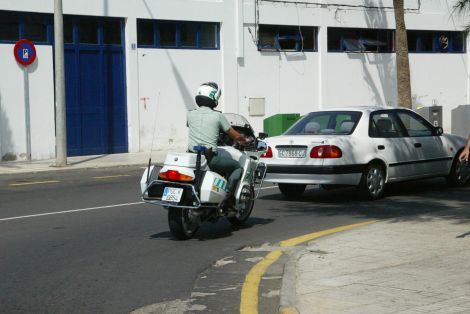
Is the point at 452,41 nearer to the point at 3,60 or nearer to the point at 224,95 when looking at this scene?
the point at 224,95

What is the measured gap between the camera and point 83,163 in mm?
21234

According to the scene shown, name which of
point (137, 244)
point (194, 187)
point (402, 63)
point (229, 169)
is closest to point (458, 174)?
point (229, 169)

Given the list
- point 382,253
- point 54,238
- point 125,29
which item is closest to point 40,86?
point 125,29

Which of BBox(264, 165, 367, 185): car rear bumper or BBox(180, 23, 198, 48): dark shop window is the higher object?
BBox(180, 23, 198, 48): dark shop window

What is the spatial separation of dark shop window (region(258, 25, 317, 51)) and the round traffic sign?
8696 millimetres

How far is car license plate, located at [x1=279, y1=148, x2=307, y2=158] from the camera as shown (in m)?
12.4

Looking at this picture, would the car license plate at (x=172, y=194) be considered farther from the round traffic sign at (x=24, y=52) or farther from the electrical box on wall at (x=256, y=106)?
the electrical box on wall at (x=256, y=106)

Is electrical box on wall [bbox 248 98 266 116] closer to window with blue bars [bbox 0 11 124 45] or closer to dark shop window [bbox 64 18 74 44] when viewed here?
window with blue bars [bbox 0 11 124 45]

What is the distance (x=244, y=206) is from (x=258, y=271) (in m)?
2.35

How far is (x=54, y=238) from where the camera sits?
955cm

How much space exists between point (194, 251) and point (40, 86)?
586 inches

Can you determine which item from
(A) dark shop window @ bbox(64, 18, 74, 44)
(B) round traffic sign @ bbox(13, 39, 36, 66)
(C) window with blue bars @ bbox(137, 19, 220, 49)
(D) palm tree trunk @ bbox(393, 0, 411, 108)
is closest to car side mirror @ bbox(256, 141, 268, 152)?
(B) round traffic sign @ bbox(13, 39, 36, 66)

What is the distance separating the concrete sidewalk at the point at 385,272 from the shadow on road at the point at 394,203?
1323 mm

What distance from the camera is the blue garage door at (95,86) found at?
23141 millimetres
